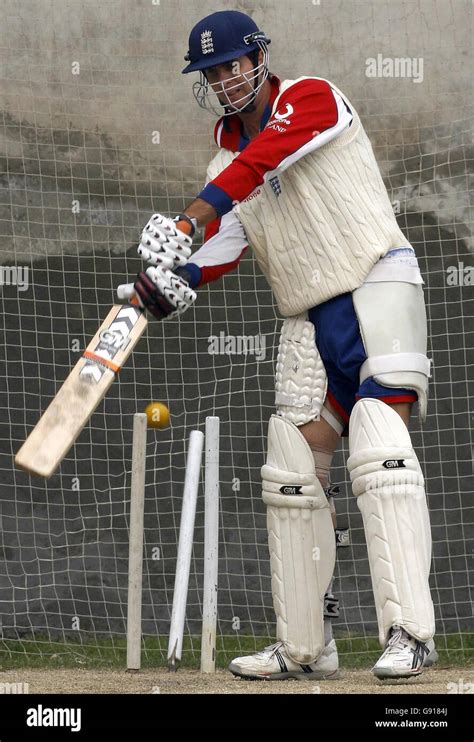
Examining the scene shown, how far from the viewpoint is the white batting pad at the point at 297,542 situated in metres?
3.35

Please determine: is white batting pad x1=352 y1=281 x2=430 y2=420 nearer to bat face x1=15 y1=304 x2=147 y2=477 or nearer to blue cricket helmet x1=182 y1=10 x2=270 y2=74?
bat face x1=15 y1=304 x2=147 y2=477

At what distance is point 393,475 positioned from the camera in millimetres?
3080

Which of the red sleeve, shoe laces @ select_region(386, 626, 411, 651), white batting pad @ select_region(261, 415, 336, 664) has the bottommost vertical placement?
shoe laces @ select_region(386, 626, 411, 651)

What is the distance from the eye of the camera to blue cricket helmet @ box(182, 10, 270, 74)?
3293 mm

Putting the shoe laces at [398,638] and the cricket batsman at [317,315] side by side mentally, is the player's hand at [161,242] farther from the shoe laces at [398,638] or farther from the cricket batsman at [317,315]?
the shoe laces at [398,638]

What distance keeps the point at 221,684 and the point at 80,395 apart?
853 mm

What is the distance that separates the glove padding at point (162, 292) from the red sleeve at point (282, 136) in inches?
9.5

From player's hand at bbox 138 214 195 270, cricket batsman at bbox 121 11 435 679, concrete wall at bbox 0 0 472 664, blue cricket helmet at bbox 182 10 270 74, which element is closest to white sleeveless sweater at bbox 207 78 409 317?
cricket batsman at bbox 121 11 435 679

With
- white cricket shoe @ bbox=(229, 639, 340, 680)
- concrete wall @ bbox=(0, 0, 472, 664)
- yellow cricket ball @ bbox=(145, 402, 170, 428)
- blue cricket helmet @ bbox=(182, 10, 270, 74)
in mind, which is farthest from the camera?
concrete wall @ bbox=(0, 0, 472, 664)

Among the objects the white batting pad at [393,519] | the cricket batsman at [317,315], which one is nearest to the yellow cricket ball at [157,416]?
the cricket batsman at [317,315]

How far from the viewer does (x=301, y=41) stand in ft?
17.8

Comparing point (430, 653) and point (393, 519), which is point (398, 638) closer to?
point (430, 653)

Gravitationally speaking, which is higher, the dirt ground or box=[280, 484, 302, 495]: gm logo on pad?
box=[280, 484, 302, 495]: gm logo on pad

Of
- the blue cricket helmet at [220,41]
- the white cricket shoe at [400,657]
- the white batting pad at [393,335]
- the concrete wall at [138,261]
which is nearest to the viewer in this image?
the white cricket shoe at [400,657]
